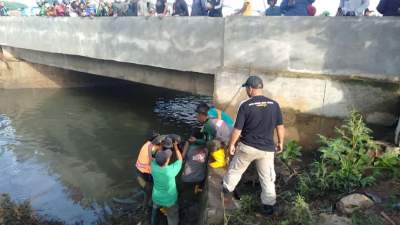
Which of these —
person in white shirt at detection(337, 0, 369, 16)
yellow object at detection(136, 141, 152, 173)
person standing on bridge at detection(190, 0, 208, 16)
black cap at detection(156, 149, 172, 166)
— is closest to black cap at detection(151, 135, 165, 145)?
yellow object at detection(136, 141, 152, 173)

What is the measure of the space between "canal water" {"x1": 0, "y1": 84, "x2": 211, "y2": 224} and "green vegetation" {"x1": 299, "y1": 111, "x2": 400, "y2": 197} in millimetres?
3666

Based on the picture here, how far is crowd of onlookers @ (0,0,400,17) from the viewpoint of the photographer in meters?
8.34

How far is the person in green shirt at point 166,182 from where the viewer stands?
5320mm

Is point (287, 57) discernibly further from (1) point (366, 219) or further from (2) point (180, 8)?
(2) point (180, 8)

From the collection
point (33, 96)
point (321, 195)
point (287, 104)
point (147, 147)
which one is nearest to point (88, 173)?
point (147, 147)

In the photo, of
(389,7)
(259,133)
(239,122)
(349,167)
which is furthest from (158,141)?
(389,7)

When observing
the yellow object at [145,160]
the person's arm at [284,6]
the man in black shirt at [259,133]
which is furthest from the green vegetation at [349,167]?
the person's arm at [284,6]

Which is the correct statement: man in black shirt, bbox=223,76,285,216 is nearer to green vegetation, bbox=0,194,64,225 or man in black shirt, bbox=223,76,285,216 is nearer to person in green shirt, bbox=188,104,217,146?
person in green shirt, bbox=188,104,217,146

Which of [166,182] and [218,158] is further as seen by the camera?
[218,158]

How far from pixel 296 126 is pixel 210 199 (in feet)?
10.2

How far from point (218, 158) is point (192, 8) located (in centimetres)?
616

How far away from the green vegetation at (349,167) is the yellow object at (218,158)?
1.43m

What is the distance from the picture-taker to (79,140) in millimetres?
11133

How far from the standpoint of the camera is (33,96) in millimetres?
16922
